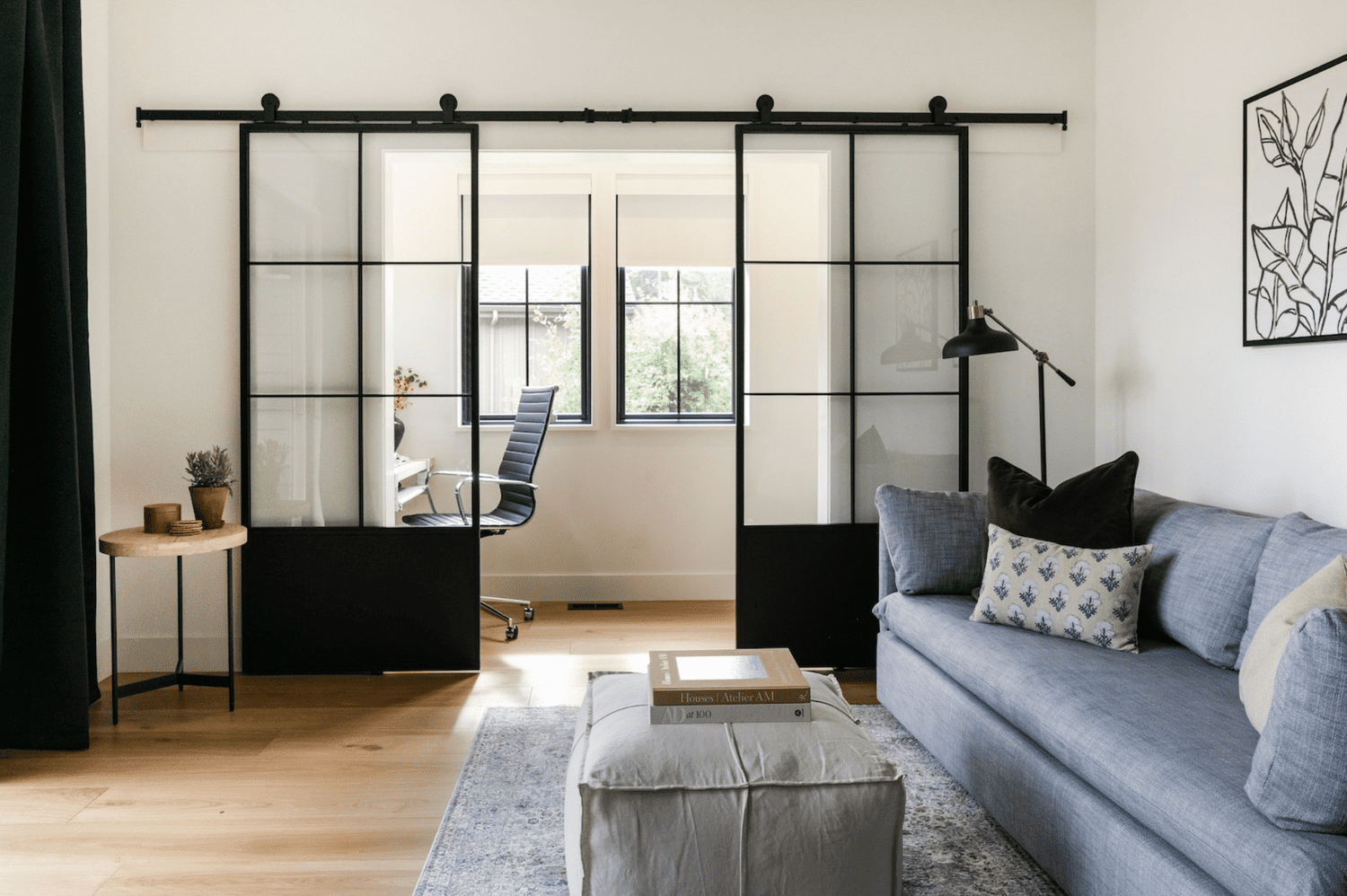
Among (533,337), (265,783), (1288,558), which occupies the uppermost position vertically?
(533,337)

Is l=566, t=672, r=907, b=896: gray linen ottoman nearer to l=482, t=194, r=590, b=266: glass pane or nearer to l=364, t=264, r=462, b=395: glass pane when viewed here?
l=364, t=264, r=462, b=395: glass pane

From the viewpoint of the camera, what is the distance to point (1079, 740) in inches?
71.8

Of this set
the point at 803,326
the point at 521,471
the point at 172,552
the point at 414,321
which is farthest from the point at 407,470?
the point at 803,326

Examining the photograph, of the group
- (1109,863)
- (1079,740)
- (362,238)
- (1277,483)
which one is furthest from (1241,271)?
(362,238)

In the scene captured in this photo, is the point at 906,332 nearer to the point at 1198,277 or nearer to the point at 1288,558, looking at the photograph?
the point at 1198,277

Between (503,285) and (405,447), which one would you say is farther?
(503,285)

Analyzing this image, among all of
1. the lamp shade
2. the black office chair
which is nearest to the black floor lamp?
the lamp shade

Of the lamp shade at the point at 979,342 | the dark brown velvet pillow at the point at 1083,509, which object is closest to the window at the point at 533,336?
the lamp shade at the point at 979,342

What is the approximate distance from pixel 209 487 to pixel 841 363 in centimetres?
232

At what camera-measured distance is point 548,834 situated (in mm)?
2197

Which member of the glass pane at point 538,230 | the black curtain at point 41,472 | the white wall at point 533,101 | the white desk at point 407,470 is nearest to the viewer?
the black curtain at point 41,472

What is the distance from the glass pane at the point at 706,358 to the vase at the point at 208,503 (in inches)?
104

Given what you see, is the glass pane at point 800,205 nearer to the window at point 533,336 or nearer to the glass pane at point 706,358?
the glass pane at point 706,358

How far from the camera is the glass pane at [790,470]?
11.8 feet
